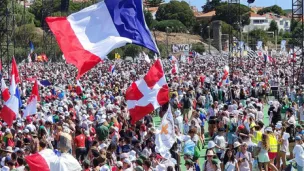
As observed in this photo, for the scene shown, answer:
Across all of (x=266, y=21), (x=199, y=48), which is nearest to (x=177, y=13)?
(x=266, y=21)

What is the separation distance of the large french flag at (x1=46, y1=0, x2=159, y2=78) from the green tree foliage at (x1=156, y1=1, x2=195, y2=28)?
135562mm

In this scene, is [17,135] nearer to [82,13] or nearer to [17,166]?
[17,166]

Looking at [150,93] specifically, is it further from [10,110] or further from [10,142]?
[10,110]

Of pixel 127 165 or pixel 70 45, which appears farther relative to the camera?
pixel 127 165

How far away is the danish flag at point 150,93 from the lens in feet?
40.5

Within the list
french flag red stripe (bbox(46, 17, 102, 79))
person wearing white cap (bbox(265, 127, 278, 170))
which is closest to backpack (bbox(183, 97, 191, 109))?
person wearing white cap (bbox(265, 127, 278, 170))

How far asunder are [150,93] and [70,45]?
8.01 feet

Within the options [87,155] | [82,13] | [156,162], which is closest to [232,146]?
[156,162]

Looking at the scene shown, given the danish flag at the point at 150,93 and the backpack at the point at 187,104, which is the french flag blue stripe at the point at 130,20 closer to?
the danish flag at the point at 150,93

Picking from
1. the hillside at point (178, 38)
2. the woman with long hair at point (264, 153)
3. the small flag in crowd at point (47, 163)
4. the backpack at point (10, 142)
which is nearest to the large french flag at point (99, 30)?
the small flag in crowd at point (47, 163)

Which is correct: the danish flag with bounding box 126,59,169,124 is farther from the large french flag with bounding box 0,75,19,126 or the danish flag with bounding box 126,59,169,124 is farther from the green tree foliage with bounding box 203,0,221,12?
the green tree foliage with bounding box 203,0,221,12

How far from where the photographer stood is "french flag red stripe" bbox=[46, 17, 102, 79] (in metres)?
10.3

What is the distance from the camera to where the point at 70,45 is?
10477mm

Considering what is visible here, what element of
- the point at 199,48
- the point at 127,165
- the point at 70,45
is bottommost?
the point at 199,48
